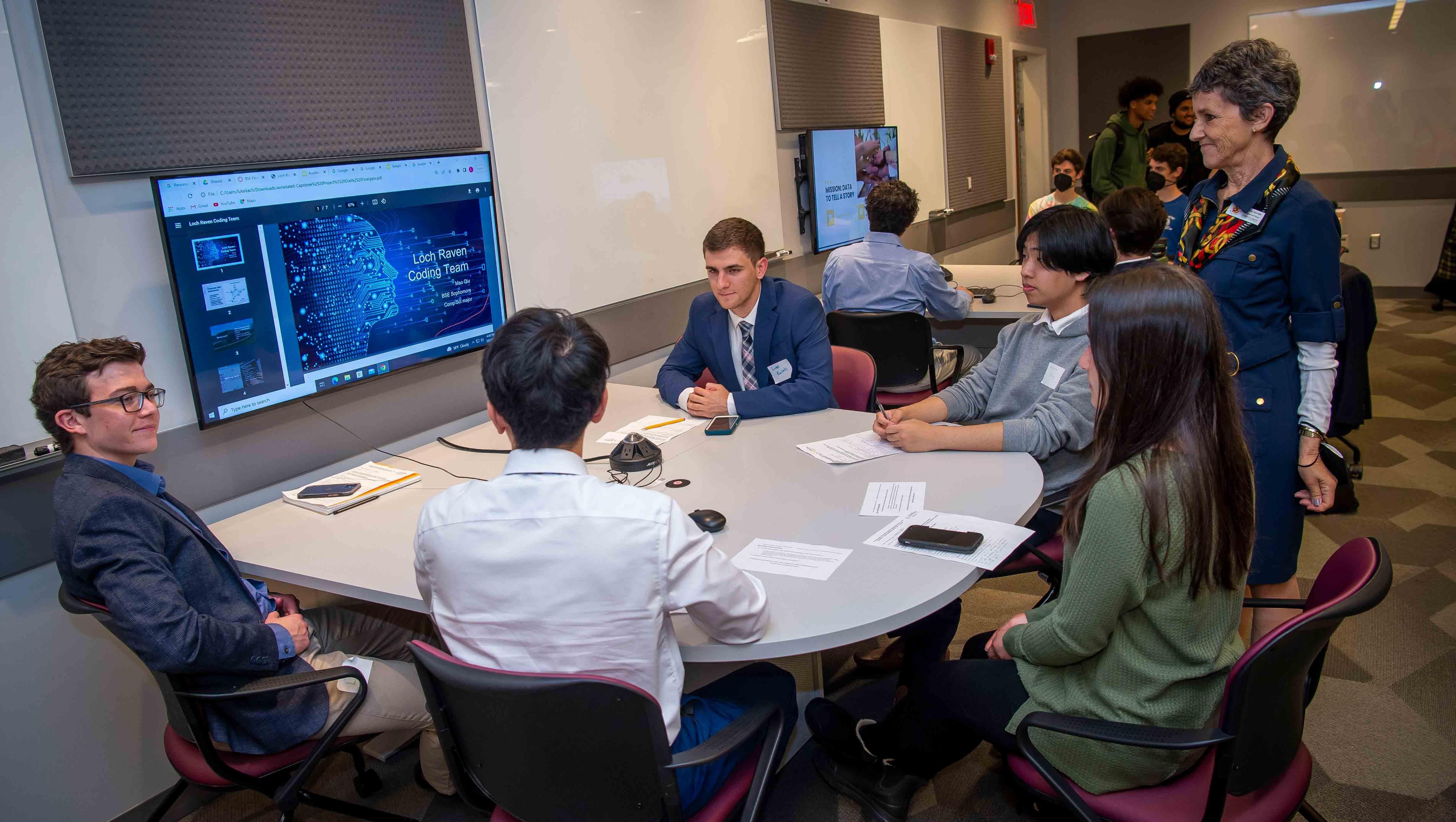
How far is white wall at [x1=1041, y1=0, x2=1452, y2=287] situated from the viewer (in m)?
7.41

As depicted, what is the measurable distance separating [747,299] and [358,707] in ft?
5.69

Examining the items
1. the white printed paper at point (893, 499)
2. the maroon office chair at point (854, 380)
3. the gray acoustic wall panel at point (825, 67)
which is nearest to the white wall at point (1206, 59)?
the gray acoustic wall panel at point (825, 67)

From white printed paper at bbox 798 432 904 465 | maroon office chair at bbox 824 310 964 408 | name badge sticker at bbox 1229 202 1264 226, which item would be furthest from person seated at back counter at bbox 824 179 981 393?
name badge sticker at bbox 1229 202 1264 226

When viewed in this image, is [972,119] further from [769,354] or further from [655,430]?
[655,430]

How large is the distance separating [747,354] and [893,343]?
2.94 feet

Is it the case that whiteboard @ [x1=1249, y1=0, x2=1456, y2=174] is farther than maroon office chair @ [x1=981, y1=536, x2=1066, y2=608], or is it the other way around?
whiteboard @ [x1=1249, y1=0, x2=1456, y2=174]

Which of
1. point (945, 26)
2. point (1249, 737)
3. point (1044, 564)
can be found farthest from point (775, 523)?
point (945, 26)

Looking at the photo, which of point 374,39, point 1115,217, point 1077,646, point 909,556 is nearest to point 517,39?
point 374,39

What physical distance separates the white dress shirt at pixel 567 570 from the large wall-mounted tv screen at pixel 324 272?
134 centimetres

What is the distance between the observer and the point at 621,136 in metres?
3.82

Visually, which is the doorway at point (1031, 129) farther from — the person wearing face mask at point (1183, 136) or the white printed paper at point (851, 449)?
the white printed paper at point (851, 449)

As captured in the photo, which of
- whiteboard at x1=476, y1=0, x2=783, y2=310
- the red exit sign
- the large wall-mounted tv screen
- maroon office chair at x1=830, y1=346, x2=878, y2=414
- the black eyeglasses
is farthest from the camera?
the red exit sign

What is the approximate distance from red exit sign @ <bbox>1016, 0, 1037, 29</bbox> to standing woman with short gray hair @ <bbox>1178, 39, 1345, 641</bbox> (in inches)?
264

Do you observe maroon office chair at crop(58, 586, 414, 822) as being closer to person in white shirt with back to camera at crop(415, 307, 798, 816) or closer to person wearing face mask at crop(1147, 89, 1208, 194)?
person in white shirt with back to camera at crop(415, 307, 798, 816)
